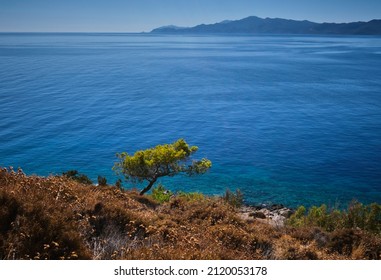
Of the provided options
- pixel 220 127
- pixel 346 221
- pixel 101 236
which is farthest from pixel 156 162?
pixel 220 127

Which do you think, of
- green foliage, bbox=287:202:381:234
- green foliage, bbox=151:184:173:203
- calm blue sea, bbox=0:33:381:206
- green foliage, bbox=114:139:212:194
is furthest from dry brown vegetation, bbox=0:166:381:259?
calm blue sea, bbox=0:33:381:206

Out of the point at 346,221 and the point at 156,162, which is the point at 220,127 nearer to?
the point at 156,162

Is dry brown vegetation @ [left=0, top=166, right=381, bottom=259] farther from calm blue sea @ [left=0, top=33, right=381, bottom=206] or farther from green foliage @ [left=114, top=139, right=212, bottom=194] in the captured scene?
calm blue sea @ [left=0, top=33, right=381, bottom=206]

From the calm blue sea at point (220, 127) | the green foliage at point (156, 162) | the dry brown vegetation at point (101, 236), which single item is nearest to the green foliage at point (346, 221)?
the dry brown vegetation at point (101, 236)

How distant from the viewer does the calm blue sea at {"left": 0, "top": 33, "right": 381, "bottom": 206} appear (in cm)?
3606

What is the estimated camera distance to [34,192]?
7.03 m

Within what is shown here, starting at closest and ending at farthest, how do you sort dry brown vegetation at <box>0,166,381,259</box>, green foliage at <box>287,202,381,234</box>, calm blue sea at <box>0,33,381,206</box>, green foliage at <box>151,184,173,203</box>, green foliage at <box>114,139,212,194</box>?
1. dry brown vegetation at <box>0,166,381,259</box>
2. green foliage at <box>287,202,381,234</box>
3. green foliage at <box>151,184,173,203</box>
4. green foliage at <box>114,139,212,194</box>
5. calm blue sea at <box>0,33,381,206</box>

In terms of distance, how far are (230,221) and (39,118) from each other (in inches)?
1884

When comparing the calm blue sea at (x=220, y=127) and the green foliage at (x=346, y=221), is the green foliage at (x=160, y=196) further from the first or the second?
the calm blue sea at (x=220, y=127)

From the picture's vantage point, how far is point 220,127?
174 ft

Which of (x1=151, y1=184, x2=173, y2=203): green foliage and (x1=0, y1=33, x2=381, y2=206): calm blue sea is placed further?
(x1=0, y1=33, x2=381, y2=206): calm blue sea

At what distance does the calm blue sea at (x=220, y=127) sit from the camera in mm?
36062
